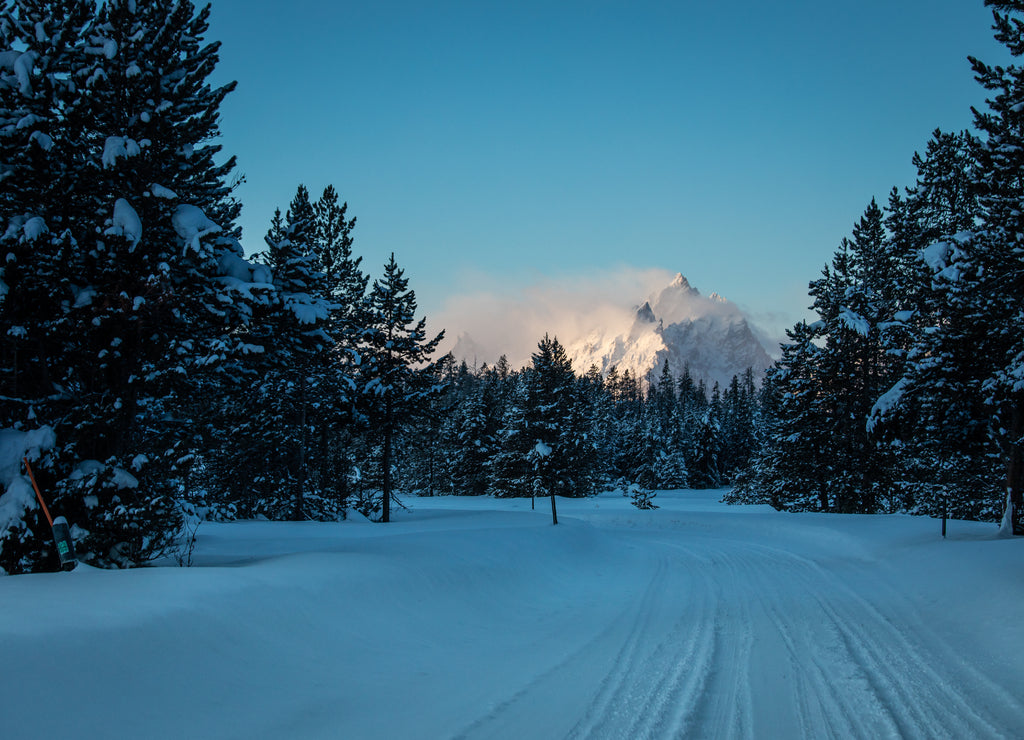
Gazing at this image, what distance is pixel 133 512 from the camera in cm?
859

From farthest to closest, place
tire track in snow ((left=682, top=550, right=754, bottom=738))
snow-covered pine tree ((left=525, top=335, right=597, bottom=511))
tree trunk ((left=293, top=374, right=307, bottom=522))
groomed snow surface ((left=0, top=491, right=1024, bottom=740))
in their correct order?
snow-covered pine tree ((left=525, top=335, right=597, bottom=511))
tree trunk ((left=293, top=374, right=307, bottom=522))
tire track in snow ((left=682, top=550, right=754, bottom=738))
groomed snow surface ((left=0, top=491, right=1024, bottom=740))

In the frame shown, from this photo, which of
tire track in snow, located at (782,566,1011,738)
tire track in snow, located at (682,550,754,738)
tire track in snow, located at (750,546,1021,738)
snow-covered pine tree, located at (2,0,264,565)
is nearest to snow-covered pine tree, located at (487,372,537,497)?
snow-covered pine tree, located at (2,0,264,565)

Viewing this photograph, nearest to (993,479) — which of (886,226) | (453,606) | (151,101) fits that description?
(886,226)

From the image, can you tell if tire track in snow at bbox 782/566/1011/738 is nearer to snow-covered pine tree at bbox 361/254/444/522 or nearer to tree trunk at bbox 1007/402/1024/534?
tree trunk at bbox 1007/402/1024/534

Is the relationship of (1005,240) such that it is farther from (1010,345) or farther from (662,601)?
(662,601)

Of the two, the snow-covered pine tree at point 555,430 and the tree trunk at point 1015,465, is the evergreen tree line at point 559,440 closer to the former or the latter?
the snow-covered pine tree at point 555,430

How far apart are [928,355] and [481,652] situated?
1747cm

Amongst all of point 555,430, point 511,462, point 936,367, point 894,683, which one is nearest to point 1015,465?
point 936,367

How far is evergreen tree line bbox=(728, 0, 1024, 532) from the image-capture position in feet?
43.2

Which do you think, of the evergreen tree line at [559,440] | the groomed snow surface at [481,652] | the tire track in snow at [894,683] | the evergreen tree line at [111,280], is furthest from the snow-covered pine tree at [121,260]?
the evergreen tree line at [559,440]

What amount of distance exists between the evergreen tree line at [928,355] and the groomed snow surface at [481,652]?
6.03 meters

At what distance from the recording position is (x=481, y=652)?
23.8ft

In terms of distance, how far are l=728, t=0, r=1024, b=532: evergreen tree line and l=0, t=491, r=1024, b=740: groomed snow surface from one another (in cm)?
603

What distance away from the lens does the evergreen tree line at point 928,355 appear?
13.2 meters
